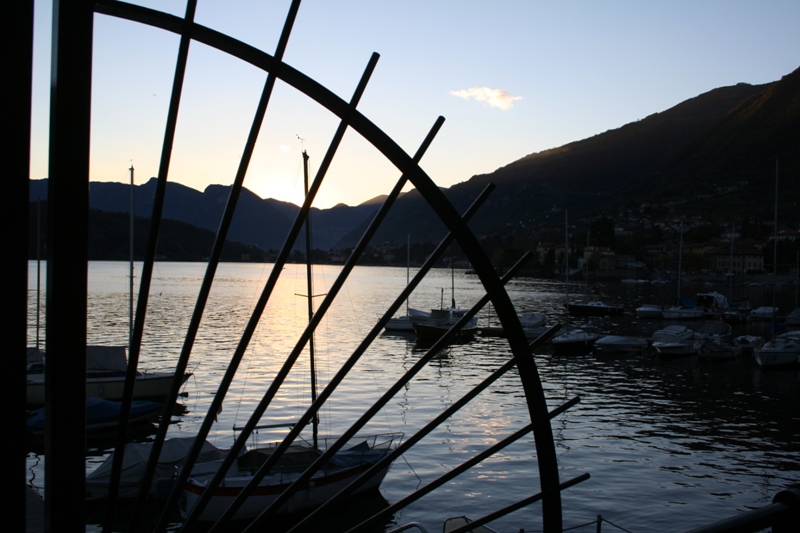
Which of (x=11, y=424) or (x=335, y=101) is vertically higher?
(x=335, y=101)

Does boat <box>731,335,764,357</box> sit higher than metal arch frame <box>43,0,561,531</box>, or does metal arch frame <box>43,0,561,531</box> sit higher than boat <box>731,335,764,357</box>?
metal arch frame <box>43,0,561,531</box>

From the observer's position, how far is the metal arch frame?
2.21m

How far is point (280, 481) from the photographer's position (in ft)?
43.4

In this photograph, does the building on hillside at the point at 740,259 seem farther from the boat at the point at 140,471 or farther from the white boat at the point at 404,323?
the boat at the point at 140,471

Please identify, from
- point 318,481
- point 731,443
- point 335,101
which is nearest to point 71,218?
point 335,101

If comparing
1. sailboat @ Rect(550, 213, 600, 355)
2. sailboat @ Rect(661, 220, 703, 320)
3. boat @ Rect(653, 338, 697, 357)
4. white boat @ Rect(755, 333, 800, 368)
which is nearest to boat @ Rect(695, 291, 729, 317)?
sailboat @ Rect(661, 220, 703, 320)

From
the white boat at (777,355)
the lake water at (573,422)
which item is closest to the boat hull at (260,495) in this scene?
the lake water at (573,422)

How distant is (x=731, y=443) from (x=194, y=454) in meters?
21.2

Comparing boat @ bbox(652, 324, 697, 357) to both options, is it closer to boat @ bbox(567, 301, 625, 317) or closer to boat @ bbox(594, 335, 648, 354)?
boat @ bbox(594, 335, 648, 354)

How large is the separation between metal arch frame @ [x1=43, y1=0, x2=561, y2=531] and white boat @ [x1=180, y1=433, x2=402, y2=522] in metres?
9.88

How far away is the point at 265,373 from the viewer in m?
32.9

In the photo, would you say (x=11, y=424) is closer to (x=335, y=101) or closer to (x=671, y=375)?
(x=335, y=101)

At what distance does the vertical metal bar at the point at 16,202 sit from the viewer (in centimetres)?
171

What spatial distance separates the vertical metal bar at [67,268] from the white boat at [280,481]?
10.7m
